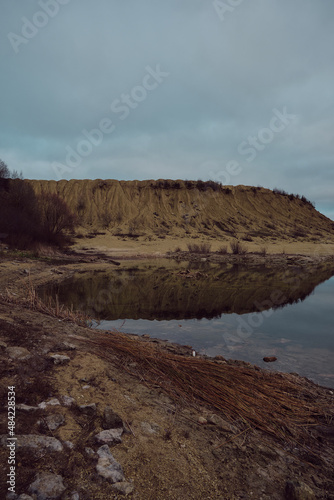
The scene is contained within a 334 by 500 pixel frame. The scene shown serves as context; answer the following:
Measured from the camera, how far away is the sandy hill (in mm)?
41719

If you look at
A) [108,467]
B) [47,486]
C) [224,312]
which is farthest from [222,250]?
[47,486]

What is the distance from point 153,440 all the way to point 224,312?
23.0 feet

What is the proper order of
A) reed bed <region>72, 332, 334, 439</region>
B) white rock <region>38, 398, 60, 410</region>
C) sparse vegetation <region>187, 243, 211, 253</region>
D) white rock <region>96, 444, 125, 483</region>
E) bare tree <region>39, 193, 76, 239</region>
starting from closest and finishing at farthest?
1. white rock <region>96, 444, 125, 483</region>
2. white rock <region>38, 398, 60, 410</region>
3. reed bed <region>72, 332, 334, 439</region>
4. bare tree <region>39, 193, 76, 239</region>
5. sparse vegetation <region>187, 243, 211, 253</region>

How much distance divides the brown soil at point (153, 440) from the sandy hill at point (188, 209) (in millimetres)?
33431

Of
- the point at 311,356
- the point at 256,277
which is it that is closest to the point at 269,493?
the point at 311,356

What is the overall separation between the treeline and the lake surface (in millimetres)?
7408

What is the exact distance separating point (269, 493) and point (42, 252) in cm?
2066

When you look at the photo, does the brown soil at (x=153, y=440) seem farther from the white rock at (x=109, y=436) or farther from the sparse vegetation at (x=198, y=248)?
the sparse vegetation at (x=198, y=248)

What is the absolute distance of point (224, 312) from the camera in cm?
914

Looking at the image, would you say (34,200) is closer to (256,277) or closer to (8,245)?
(8,245)

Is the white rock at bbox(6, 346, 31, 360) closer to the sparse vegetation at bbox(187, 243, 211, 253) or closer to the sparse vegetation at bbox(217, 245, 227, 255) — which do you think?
the sparse vegetation at bbox(187, 243, 211, 253)

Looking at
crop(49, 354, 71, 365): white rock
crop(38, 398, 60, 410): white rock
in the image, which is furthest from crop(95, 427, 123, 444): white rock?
crop(49, 354, 71, 365): white rock

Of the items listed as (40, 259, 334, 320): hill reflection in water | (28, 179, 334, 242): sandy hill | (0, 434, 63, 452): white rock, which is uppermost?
(28, 179, 334, 242): sandy hill

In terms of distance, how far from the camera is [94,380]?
3.37m
